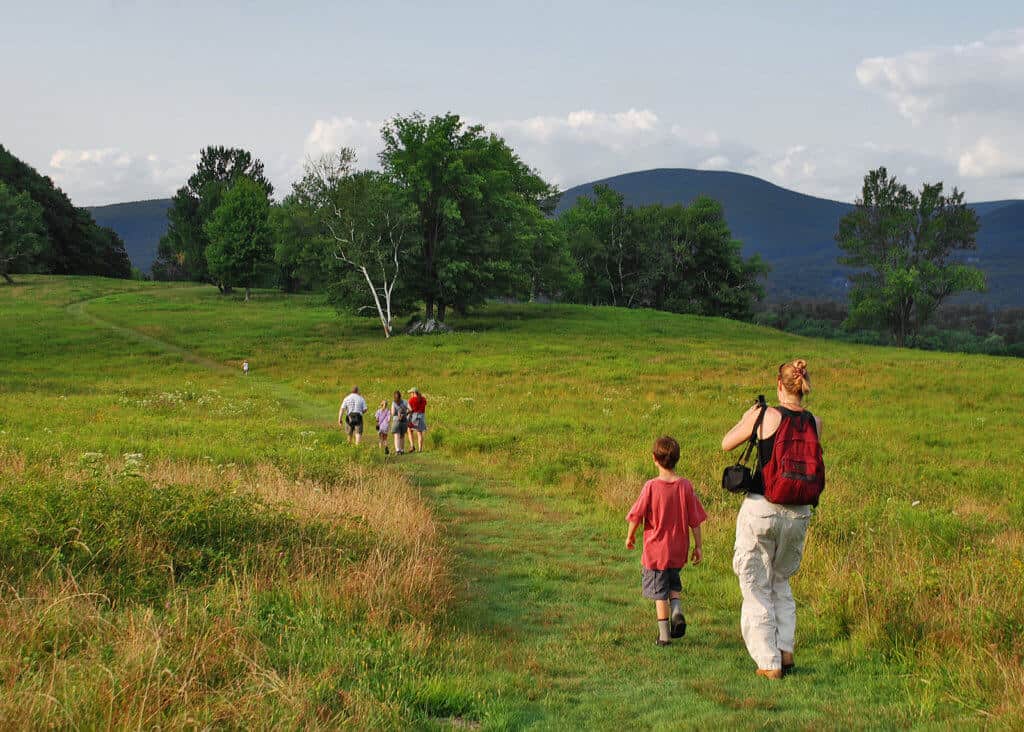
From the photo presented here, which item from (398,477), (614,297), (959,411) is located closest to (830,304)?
(614,297)

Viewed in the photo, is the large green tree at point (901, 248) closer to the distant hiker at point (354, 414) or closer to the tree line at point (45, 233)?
the distant hiker at point (354, 414)

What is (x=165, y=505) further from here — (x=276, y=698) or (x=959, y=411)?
(x=959, y=411)

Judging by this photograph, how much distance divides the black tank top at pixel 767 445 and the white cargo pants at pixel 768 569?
Answer: 0.45 feet

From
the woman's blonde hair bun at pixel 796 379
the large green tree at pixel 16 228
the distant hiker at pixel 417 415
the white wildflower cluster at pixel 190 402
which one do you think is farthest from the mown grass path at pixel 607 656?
the large green tree at pixel 16 228

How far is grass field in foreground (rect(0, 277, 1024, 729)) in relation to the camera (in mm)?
5379

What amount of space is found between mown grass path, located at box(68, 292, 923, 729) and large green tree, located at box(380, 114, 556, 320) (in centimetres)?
4719

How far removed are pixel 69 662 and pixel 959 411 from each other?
2731 centimetres

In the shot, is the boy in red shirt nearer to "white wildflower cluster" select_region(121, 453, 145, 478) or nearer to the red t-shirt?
the red t-shirt

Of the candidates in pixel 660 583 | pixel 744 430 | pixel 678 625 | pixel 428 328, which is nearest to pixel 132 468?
pixel 660 583

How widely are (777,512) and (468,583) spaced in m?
3.70

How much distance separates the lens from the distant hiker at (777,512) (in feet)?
19.9

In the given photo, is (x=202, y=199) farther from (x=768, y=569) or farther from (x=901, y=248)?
(x=768, y=569)

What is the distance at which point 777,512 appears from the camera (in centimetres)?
621

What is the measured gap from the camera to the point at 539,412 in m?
25.0
